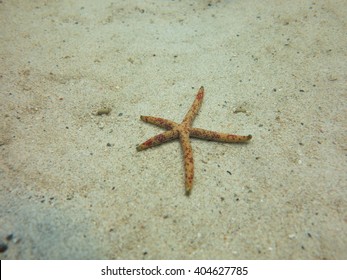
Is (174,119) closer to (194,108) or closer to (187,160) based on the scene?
(194,108)

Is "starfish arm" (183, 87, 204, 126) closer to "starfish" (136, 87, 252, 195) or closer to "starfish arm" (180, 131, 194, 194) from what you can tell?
"starfish" (136, 87, 252, 195)

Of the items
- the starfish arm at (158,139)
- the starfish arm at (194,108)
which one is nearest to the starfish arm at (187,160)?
the starfish arm at (158,139)

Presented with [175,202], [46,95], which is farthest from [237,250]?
[46,95]

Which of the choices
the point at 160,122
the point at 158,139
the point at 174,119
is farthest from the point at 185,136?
the point at 174,119

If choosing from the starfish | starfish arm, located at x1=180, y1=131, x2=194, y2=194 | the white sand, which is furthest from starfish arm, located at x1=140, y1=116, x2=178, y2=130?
starfish arm, located at x1=180, y1=131, x2=194, y2=194

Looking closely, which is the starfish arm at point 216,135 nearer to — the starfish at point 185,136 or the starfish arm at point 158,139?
the starfish at point 185,136

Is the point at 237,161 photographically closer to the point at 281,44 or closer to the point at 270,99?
the point at 270,99
